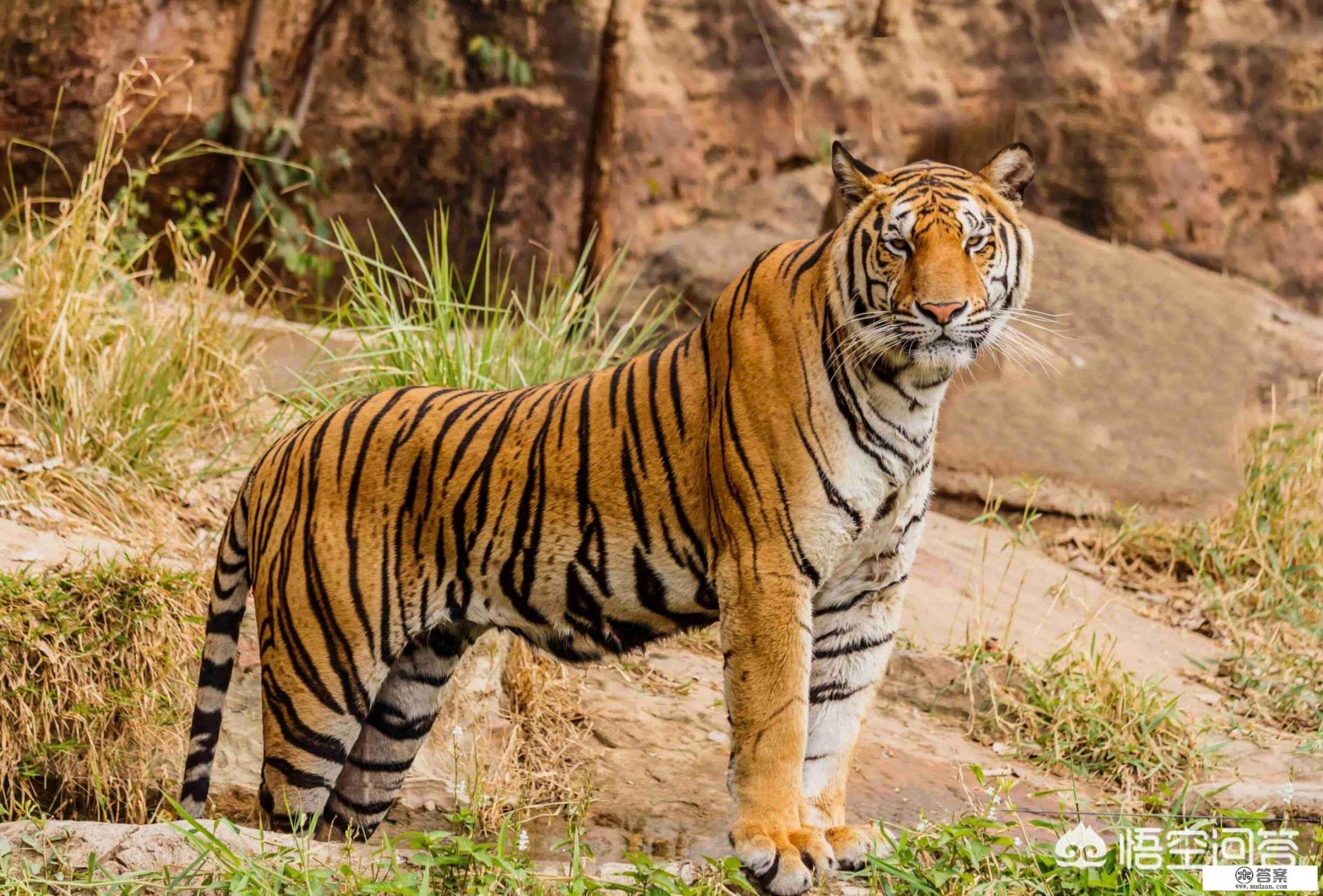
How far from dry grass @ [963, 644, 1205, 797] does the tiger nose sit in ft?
7.52

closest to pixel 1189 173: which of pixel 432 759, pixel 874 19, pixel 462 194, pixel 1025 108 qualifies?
pixel 1025 108

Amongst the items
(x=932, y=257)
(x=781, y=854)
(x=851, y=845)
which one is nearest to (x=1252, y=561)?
(x=851, y=845)

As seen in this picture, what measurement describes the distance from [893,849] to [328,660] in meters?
1.45

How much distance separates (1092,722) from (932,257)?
2.40 metres

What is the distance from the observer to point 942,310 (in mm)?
3135

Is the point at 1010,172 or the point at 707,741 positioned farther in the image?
the point at 707,741

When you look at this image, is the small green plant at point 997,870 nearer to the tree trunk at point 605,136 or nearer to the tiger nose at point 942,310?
the tiger nose at point 942,310

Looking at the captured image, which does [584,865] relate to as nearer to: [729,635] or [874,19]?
[729,635]

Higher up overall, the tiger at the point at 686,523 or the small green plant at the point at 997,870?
the tiger at the point at 686,523

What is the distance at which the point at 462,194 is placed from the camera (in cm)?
956

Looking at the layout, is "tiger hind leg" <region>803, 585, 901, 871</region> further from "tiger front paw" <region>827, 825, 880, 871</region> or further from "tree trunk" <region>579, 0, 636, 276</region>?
"tree trunk" <region>579, 0, 636, 276</region>

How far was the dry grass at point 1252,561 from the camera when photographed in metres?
6.31

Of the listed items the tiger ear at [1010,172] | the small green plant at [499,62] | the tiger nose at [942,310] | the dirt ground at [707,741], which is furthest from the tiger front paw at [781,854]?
the small green plant at [499,62]

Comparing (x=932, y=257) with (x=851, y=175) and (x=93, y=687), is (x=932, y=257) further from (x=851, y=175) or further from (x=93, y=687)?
(x=93, y=687)
